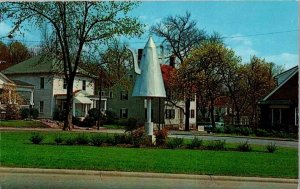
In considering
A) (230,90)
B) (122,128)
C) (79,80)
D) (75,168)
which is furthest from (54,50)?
(230,90)

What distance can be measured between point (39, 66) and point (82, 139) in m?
1.77

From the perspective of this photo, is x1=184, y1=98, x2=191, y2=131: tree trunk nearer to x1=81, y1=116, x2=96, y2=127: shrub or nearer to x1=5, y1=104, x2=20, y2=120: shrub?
x1=81, y1=116, x2=96, y2=127: shrub

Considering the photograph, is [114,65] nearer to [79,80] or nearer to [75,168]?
[79,80]

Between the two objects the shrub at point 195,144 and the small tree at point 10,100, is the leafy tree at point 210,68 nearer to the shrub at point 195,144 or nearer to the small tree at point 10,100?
the shrub at point 195,144

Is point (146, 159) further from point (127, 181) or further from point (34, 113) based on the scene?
point (34, 113)

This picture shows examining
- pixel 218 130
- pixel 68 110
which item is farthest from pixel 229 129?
pixel 68 110

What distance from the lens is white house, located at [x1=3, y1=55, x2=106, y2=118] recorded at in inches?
392

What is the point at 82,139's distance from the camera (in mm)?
9969

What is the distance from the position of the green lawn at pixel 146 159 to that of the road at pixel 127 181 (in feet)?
0.78

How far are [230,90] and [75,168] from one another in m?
5.58

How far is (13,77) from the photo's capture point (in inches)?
385

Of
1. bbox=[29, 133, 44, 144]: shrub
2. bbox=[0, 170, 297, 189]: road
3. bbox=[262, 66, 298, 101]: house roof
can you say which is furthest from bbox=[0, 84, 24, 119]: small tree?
bbox=[262, 66, 298, 101]: house roof

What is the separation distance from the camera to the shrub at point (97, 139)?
10.1m

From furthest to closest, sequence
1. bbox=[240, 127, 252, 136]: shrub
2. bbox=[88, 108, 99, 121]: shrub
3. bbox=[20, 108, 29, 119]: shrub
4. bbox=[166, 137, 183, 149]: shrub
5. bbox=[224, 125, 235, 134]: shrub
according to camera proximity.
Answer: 1. bbox=[224, 125, 235, 134]: shrub
2. bbox=[240, 127, 252, 136]: shrub
3. bbox=[88, 108, 99, 121]: shrub
4. bbox=[166, 137, 183, 149]: shrub
5. bbox=[20, 108, 29, 119]: shrub
